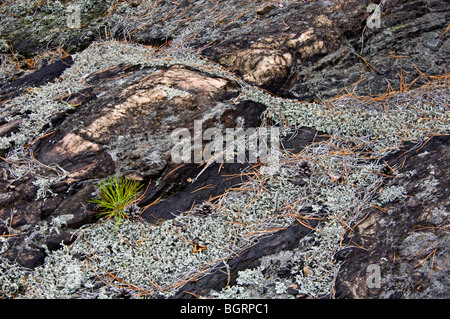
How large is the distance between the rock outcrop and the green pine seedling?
0.27ft

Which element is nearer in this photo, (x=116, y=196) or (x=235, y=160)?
(x=116, y=196)

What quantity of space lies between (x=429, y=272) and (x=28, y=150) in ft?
11.2

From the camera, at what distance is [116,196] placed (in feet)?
8.93

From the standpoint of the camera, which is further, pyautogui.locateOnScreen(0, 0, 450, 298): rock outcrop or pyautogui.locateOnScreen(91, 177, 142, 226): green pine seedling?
pyautogui.locateOnScreen(91, 177, 142, 226): green pine seedling

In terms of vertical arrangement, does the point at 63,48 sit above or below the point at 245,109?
above

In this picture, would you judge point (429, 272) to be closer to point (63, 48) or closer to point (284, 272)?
point (284, 272)

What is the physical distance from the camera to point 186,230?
2.58 m

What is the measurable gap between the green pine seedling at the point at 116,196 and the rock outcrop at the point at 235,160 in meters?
0.08

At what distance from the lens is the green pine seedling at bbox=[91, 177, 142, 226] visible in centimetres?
266

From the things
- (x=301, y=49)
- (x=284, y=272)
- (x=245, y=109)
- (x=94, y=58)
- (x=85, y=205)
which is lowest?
(x=284, y=272)

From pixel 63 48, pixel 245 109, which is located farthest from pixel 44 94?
pixel 245 109

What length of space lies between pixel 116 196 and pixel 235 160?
3.78 feet

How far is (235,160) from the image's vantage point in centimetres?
304

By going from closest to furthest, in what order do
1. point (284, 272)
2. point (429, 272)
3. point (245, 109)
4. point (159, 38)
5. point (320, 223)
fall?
point (429, 272) → point (284, 272) → point (320, 223) → point (245, 109) → point (159, 38)
